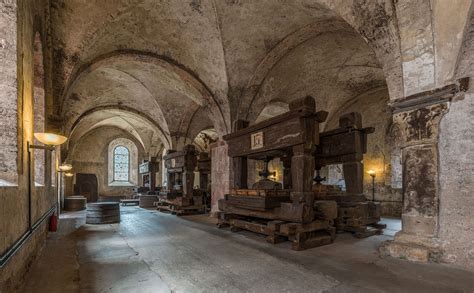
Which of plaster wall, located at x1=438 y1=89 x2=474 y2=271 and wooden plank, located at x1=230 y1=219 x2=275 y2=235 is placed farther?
wooden plank, located at x1=230 y1=219 x2=275 y2=235

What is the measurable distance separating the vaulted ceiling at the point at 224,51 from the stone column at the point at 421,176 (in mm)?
622

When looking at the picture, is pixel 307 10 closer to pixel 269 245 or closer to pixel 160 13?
pixel 160 13

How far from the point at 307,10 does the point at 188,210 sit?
793cm

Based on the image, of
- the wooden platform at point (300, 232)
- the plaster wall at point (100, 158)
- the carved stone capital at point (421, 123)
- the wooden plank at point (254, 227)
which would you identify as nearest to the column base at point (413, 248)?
the wooden platform at point (300, 232)

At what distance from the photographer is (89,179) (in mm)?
19391

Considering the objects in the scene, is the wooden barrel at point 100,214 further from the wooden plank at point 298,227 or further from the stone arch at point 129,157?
the stone arch at point 129,157

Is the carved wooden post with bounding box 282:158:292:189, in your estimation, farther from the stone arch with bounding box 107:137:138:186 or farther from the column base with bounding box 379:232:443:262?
the stone arch with bounding box 107:137:138:186

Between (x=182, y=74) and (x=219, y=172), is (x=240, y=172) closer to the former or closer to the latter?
(x=219, y=172)

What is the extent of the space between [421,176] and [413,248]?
1.11 m

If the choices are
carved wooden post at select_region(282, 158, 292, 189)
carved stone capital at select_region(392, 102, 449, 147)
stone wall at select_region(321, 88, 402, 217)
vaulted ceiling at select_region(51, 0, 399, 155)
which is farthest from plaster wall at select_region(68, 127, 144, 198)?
carved stone capital at select_region(392, 102, 449, 147)

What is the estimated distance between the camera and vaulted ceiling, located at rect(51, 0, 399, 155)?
599 cm

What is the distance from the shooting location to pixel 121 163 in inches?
835

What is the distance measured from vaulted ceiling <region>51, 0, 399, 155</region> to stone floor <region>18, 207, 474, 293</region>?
2.93 m

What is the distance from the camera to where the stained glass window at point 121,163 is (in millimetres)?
20984
